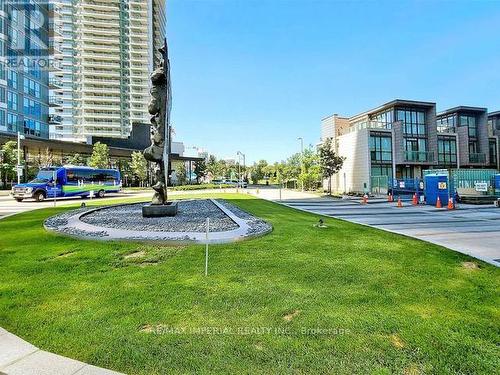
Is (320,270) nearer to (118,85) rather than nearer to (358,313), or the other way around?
(358,313)

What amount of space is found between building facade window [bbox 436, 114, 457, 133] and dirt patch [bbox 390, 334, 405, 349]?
47.7m

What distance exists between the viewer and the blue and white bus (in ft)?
78.8

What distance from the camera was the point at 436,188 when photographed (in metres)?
20.7

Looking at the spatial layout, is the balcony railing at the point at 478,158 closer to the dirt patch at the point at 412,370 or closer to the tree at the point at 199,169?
the dirt patch at the point at 412,370

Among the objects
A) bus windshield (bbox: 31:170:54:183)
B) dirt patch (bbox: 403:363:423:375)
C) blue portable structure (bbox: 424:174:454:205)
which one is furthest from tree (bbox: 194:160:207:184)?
dirt patch (bbox: 403:363:423:375)

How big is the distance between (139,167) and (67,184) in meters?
30.2

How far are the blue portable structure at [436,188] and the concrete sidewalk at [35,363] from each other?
74.1 feet

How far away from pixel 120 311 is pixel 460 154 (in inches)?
1878

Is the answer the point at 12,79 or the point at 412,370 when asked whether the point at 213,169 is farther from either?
the point at 412,370

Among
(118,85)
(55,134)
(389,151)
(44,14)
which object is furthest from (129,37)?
(389,151)

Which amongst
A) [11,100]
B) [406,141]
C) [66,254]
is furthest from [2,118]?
[406,141]

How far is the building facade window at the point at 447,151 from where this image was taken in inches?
1580

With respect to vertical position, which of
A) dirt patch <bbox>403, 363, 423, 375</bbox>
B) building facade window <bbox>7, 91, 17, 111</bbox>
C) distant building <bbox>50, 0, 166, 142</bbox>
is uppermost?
distant building <bbox>50, 0, 166, 142</bbox>

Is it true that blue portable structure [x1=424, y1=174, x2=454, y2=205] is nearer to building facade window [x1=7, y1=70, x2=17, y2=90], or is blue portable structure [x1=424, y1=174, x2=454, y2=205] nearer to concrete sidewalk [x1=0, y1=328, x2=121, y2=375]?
concrete sidewalk [x1=0, y1=328, x2=121, y2=375]
